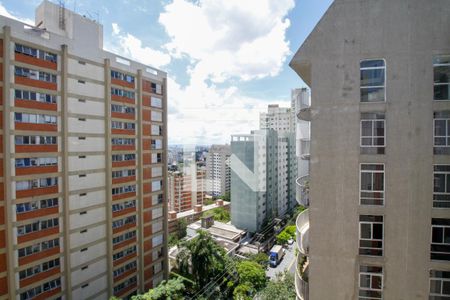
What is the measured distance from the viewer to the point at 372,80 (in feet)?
19.6

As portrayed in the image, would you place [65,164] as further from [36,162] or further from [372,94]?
[372,94]

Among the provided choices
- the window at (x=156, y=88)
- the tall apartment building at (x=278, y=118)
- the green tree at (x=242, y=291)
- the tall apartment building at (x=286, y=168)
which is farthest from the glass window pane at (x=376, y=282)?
the tall apartment building at (x=278, y=118)

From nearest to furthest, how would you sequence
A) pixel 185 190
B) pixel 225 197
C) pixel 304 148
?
pixel 304 148, pixel 185 190, pixel 225 197

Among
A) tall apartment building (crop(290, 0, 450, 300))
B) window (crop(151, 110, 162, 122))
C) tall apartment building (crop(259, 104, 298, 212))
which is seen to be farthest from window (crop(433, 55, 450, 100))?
tall apartment building (crop(259, 104, 298, 212))

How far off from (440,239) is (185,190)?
50021 mm

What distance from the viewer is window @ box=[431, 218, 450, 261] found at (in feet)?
18.6

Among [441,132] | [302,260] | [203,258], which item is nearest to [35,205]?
[203,258]

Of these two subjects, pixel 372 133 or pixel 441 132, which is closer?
pixel 441 132

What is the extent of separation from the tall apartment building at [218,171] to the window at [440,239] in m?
57.3

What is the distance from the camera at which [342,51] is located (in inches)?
238

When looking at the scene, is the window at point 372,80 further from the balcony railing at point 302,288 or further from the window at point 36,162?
the window at point 36,162

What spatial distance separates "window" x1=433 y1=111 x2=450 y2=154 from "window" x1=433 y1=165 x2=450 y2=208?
1.47 ft

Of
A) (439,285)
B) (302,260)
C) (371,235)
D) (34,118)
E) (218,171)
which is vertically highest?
(34,118)

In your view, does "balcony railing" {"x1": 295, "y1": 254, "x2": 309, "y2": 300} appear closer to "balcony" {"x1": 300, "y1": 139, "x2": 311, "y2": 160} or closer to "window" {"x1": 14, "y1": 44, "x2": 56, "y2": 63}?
"balcony" {"x1": 300, "y1": 139, "x2": 311, "y2": 160}
